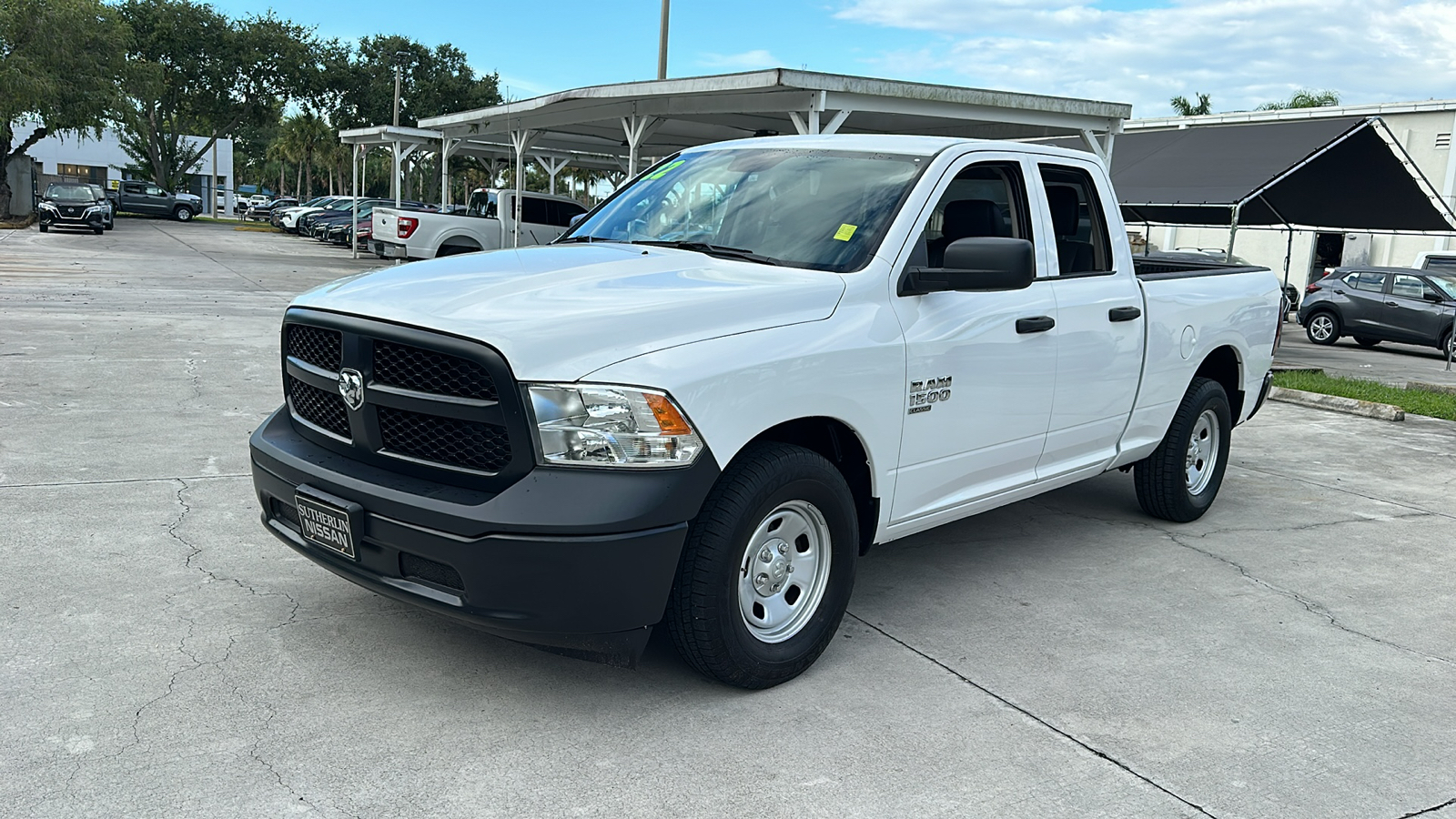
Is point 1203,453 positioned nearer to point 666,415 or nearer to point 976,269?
point 976,269

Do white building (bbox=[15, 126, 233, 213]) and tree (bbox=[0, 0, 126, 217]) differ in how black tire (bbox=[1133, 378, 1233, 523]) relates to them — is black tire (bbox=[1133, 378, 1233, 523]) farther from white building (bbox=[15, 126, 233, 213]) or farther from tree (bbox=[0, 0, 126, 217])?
white building (bbox=[15, 126, 233, 213])

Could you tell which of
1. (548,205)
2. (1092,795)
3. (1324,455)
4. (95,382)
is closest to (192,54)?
(548,205)

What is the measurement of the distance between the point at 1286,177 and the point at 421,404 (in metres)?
18.3

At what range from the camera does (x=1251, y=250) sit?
34125 millimetres

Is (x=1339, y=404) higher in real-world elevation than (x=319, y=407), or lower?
lower

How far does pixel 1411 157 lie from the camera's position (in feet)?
94.8

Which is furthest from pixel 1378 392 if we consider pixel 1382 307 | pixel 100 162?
pixel 100 162

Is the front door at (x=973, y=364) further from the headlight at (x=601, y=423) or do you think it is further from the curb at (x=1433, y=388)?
the curb at (x=1433, y=388)

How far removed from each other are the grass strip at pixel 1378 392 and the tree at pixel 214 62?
46.3m

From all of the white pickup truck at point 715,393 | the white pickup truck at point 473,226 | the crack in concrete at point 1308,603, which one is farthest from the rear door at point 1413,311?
the white pickup truck at point 715,393

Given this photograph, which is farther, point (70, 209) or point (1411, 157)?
point (70, 209)

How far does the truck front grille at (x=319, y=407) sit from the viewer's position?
150 inches

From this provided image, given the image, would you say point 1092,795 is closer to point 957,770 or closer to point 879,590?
point 957,770

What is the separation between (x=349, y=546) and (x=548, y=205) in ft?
64.6
